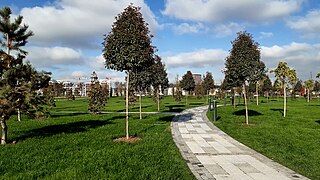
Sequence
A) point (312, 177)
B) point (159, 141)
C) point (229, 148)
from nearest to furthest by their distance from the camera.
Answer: point (312, 177), point (229, 148), point (159, 141)

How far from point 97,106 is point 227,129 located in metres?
12.0

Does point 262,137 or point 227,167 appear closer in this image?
point 227,167

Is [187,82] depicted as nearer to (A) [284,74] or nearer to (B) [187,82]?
(B) [187,82]

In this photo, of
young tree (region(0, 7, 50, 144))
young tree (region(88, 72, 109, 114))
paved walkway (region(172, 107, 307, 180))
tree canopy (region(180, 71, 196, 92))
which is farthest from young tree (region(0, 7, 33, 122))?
tree canopy (region(180, 71, 196, 92))

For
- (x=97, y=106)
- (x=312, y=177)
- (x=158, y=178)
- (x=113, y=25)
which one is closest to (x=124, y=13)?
(x=113, y=25)

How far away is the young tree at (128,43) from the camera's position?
375 inches

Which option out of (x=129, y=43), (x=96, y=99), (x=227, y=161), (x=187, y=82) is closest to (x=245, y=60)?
(x=129, y=43)

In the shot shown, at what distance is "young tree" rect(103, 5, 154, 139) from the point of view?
31.3 feet

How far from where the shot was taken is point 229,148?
8305 millimetres

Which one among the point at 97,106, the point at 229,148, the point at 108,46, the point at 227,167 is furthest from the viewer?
the point at 97,106

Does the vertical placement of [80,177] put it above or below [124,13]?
below

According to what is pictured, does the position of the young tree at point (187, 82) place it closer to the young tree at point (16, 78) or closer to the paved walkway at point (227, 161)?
the paved walkway at point (227, 161)

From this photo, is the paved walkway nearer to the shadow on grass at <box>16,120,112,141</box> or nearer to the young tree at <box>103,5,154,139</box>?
the young tree at <box>103,5,154,139</box>

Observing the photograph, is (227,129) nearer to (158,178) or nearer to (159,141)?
(159,141)
